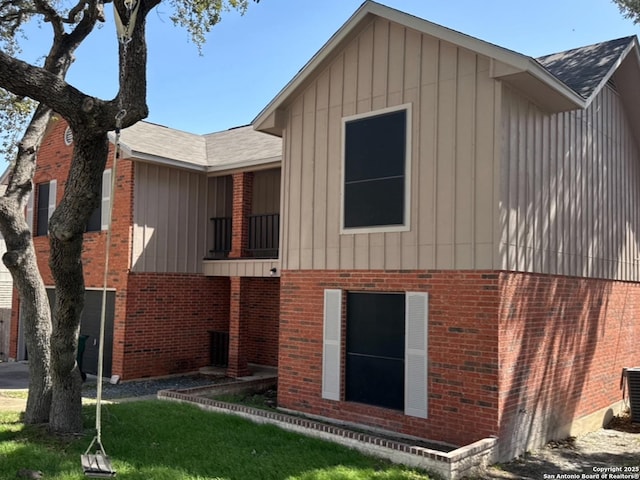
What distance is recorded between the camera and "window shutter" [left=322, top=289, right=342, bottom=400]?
9328 millimetres

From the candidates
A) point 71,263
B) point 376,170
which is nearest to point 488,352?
point 376,170

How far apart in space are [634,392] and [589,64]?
233 inches

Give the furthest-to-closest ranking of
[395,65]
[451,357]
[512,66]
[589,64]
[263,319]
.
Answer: [263,319] < [589,64] < [395,65] < [451,357] < [512,66]

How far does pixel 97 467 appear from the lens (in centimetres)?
548

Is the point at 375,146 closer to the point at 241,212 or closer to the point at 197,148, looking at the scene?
the point at 241,212

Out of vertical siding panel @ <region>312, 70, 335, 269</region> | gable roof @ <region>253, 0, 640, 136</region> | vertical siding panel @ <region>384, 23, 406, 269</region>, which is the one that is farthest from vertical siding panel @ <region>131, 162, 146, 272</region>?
vertical siding panel @ <region>384, 23, 406, 269</region>

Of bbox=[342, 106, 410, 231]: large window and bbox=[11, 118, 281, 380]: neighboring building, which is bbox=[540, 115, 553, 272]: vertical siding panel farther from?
bbox=[11, 118, 281, 380]: neighboring building

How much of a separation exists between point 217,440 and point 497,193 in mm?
4969

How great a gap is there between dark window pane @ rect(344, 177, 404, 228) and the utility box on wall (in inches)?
218

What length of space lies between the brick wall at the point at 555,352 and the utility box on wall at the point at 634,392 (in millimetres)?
338

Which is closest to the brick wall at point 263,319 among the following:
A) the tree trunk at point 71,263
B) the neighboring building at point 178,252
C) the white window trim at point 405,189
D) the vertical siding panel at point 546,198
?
the neighboring building at point 178,252

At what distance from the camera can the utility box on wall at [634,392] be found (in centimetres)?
1057

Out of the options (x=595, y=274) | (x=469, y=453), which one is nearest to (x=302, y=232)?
(x=469, y=453)

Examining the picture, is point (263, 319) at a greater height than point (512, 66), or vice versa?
point (512, 66)
